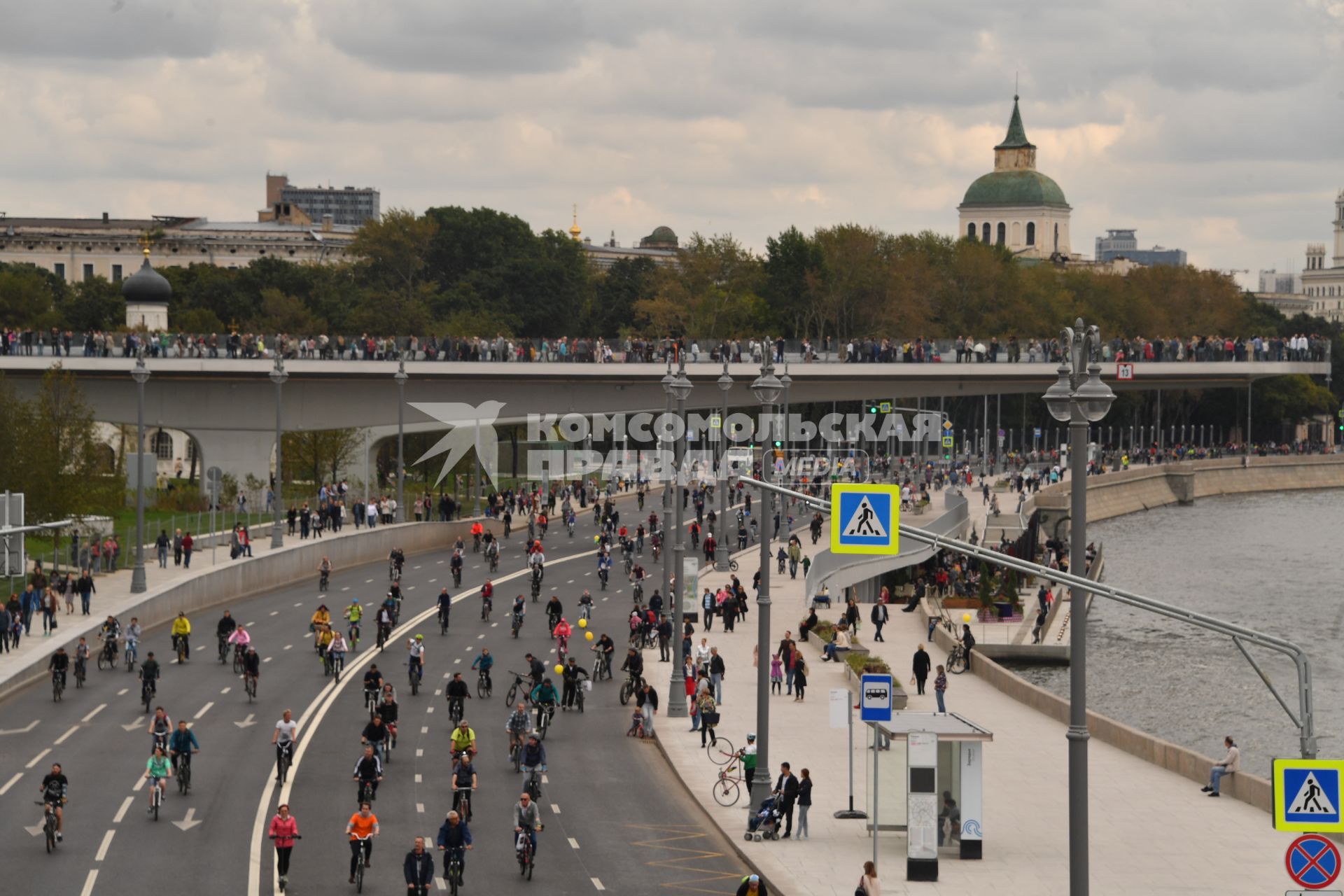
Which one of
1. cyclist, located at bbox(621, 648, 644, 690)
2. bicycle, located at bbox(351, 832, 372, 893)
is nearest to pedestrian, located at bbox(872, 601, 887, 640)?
cyclist, located at bbox(621, 648, 644, 690)

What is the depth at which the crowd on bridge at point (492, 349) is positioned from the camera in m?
76.2

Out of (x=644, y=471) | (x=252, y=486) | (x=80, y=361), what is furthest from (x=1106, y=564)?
(x=80, y=361)

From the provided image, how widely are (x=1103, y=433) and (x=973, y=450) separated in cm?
1953

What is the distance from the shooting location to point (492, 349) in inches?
3155

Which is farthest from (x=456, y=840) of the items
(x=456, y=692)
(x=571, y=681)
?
(x=571, y=681)

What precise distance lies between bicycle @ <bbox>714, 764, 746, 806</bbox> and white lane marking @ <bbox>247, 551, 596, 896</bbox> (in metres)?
6.02

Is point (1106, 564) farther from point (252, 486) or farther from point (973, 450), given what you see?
point (973, 450)

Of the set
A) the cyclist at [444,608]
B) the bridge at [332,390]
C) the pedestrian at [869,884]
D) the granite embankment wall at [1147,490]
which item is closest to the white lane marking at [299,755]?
the cyclist at [444,608]

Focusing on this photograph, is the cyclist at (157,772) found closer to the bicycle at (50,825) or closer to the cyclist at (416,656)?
the bicycle at (50,825)

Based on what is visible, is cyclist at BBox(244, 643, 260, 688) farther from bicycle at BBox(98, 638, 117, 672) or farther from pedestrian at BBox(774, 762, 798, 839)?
pedestrian at BBox(774, 762, 798, 839)

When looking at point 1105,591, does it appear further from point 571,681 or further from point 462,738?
point 571,681

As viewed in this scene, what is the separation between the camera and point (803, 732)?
39.2 meters

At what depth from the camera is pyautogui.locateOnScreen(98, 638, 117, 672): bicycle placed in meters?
43.8

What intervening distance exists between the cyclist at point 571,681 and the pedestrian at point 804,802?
11.8 m
